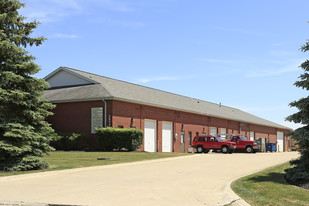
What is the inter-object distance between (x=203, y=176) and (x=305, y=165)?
147 inches

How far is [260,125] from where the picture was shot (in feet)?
208

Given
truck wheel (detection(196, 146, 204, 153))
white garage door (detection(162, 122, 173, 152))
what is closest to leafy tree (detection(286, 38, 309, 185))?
truck wheel (detection(196, 146, 204, 153))

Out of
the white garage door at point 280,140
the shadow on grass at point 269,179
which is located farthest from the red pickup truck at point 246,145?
the white garage door at point 280,140

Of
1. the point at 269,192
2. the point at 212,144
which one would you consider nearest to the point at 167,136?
the point at 212,144

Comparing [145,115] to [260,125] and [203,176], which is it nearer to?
[203,176]

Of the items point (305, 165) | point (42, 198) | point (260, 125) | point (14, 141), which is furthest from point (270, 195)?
point (260, 125)

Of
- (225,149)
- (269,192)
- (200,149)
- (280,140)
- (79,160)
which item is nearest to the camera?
(269,192)

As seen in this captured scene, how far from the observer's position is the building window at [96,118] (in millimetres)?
32469

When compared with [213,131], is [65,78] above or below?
above

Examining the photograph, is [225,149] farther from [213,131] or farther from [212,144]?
[213,131]

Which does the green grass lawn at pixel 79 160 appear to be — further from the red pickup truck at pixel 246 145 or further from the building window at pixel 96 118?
the red pickup truck at pixel 246 145

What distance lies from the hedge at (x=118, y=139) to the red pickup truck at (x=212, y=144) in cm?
832

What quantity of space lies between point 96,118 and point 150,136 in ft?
20.8

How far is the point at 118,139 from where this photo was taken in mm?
29922
